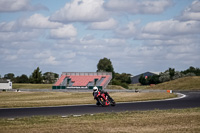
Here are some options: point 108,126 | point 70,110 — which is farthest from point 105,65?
point 108,126

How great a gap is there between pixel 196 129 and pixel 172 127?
1035mm

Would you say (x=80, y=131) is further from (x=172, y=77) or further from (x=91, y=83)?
(x=172, y=77)

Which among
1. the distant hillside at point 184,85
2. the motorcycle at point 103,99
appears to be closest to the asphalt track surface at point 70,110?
the motorcycle at point 103,99

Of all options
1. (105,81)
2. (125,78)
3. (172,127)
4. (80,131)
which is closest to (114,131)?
(80,131)

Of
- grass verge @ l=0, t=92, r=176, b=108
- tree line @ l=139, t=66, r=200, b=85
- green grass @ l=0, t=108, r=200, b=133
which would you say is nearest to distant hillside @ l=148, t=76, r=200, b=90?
grass verge @ l=0, t=92, r=176, b=108

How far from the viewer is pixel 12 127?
587 inches

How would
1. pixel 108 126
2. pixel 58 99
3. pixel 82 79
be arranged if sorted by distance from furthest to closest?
pixel 82 79, pixel 58 99, pixel 108 126

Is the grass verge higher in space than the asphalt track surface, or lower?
higher

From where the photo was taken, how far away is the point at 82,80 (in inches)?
3912

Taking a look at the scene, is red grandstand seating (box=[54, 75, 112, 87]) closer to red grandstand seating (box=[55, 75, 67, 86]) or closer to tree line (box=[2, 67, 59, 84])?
red grandstand seating (box=[55, 75, 67, 86])

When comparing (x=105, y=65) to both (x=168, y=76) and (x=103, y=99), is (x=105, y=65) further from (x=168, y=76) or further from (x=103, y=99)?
(x=103, y=99)

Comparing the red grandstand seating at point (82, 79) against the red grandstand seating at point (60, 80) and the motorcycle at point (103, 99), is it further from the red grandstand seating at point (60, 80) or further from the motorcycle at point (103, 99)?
the motorcycle at point (103, 99)

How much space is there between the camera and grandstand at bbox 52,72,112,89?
95.8 meters

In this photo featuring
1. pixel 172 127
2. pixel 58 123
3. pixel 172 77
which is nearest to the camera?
pixel 172 127
